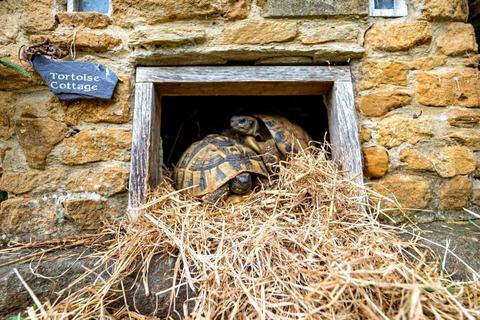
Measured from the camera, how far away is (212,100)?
2.86m

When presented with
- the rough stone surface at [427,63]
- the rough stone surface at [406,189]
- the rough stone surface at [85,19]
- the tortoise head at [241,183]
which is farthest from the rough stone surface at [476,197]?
the rough stone surface at [85,19]

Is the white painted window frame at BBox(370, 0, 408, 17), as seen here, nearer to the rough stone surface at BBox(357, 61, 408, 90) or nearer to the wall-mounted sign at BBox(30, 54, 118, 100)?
the rough stone surface at BBox(357, 61, 408, 90)

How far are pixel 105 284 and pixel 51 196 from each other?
71cm

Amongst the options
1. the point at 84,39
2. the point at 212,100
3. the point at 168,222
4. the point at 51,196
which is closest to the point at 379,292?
the point at 168,222

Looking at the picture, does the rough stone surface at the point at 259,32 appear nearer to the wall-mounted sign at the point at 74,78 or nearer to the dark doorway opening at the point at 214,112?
the wall-mounted sign at the point at 74,78

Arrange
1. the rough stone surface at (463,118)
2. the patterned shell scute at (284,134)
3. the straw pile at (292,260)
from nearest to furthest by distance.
A: the straw pile at (292,260) → the rough stone surface at (463,118) → the patterned shell scute at (284,134)

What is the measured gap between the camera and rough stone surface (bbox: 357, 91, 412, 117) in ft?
5.93

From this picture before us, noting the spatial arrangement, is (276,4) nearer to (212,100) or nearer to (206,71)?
(206,71)

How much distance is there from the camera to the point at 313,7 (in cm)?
180

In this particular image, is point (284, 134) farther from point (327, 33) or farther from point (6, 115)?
point (6, 115)

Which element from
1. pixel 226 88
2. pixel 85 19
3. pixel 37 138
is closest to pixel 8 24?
pixel 85 19

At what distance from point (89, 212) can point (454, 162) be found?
76.6 inches

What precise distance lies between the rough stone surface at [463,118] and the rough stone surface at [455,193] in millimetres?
287

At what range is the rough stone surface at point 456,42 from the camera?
5.98ft
